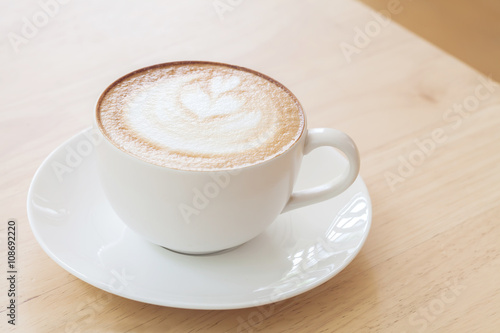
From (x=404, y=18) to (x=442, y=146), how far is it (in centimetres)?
44

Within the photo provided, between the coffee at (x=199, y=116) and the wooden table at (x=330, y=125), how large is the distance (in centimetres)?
15

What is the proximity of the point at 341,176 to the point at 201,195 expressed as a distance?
18 cm

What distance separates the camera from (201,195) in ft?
1.91

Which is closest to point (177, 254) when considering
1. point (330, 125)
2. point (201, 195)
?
point (201, 195)

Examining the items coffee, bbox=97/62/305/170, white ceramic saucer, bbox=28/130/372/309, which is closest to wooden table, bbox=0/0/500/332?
white ceramic saucer, bbox=28/130/372/309

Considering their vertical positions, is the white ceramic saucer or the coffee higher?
the coffee

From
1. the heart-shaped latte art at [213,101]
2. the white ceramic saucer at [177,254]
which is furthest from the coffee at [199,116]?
the white ceramic saucer at [177,254]

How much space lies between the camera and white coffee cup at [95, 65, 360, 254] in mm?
584

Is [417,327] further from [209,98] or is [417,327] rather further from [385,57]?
[385,57]

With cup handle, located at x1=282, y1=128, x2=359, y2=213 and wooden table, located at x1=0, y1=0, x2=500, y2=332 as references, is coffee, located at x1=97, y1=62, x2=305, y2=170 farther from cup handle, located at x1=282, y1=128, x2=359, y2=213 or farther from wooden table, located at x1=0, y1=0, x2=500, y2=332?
wooden table, located at x1=0, y1=0, x2=500, y2=332

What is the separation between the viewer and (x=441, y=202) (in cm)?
81

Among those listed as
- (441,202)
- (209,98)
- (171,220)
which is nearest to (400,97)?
(441,202)

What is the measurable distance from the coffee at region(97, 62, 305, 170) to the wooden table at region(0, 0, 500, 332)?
A: 6.0 inches

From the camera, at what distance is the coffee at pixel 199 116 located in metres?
0.61
